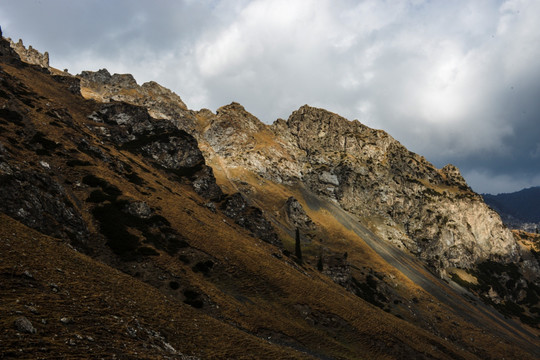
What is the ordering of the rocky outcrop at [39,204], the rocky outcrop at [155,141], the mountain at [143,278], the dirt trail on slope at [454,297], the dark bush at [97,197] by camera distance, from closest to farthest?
the mountain at [143,278], the rocky outcrop at [39,204], the dark bush at [97,197], the rocky outcrop at [155,141], the dirt trail on slope at [454,297]

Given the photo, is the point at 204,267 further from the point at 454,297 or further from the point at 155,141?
the point at 454,297

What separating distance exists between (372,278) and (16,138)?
413 ft

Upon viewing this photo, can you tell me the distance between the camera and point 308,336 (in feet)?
120

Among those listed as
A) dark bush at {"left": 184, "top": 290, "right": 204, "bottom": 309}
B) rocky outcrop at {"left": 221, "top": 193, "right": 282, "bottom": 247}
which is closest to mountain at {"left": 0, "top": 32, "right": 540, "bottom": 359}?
dark bush at {"left": 184, "top": 290, "right": 204, "bottom": 309}

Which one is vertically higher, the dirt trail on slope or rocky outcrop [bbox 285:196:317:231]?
rocky outcrop [bbox 285:196:317:231]

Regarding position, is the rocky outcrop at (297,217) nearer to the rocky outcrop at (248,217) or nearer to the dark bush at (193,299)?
the rocky outcrop at (248,217)

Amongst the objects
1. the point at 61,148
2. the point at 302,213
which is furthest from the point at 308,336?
the point at 302,213

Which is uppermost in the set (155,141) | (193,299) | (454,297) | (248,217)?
(155,141)

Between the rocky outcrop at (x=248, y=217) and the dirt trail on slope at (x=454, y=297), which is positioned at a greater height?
the rocky outcrop at (x=248, y=217)

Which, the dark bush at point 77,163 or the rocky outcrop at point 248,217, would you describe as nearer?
the dark bush at point 77,163

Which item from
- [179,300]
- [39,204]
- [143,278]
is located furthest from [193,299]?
[39,204]

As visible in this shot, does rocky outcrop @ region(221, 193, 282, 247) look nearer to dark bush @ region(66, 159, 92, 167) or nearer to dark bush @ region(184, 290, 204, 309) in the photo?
dark bush @ region(66, 159, 92, 167)

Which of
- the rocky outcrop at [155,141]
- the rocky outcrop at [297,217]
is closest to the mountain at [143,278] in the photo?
the rocky outcrop at [155,141]

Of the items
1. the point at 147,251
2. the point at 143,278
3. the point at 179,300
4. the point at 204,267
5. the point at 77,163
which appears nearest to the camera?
the point at 179,300
